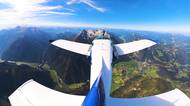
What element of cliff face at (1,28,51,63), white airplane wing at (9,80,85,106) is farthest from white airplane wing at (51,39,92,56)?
cliff face at (1,28,51,63)

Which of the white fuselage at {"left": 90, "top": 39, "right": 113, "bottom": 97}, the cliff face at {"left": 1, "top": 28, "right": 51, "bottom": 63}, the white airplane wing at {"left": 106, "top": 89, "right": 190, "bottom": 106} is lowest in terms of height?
the cliff face at {"left": 1, "top": 28, "right": 51, "bottom": 63}

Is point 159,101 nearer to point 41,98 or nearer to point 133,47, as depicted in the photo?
point 133,47

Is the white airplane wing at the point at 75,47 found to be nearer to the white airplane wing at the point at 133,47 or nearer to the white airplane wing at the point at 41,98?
the white airplane wing at the point at 133,47

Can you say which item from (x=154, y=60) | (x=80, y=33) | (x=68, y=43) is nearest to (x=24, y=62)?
(x=80, y=33)

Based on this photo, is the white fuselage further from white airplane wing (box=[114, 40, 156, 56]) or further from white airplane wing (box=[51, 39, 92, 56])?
white airplane wing (box=[114, 40, 156, 56])

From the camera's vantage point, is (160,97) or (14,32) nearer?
(160,97)

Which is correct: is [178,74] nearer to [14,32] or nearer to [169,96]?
[14,32]

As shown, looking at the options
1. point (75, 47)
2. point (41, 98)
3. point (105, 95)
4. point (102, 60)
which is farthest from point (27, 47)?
point (105, 95)
